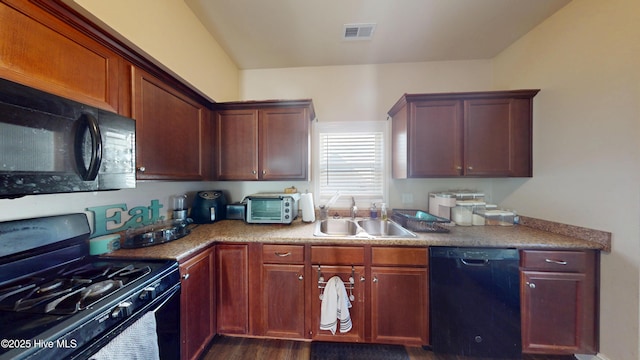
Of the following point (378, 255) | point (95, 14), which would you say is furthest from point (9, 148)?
point (378, 255)

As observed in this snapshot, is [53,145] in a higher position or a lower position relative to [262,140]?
lower

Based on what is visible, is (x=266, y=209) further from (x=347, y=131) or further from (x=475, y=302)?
(x=475, y=302)

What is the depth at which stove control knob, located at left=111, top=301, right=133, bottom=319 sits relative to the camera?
814 mm

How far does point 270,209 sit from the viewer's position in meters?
1.90

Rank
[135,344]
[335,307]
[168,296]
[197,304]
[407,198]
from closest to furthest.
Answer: [135,344] < [168,296] < [197,304] < [335,307] < [407,198]

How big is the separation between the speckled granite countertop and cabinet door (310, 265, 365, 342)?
22 cm

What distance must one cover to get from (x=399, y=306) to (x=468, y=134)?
5.33 feet

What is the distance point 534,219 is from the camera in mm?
1761

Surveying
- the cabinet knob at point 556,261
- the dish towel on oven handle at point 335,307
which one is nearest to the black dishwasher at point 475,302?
the cabinet knob at point 556,261

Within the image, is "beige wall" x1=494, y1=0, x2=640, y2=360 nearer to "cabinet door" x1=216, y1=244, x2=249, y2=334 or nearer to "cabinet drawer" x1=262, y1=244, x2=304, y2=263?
"cabinet drawer" x1=262, y1=244, x2=304, y2=263

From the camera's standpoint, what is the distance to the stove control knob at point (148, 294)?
0.93 meters

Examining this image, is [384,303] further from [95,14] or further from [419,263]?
[95,14]

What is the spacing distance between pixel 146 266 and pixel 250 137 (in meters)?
1.28

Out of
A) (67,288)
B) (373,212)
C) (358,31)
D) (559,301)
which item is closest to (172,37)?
(358,31)
